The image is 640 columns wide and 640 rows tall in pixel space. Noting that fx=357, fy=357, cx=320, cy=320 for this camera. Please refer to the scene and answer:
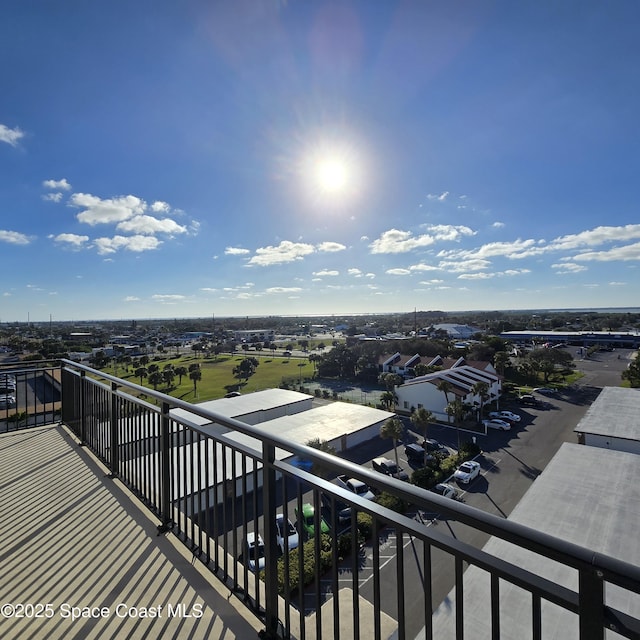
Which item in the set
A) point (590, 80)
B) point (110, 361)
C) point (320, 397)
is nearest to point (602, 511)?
point (590, 80)

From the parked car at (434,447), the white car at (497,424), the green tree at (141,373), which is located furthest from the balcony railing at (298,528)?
the green tree at (141,373)

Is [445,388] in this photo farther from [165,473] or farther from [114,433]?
[165,473]

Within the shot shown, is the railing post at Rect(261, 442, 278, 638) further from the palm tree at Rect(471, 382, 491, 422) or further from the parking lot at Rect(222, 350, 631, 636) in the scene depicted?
the palm tree at Rect(471, 382, 491, 422)

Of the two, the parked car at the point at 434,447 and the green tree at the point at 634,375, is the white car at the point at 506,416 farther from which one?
the green tree at the point at 634,375

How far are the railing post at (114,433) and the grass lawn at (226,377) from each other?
23.5m

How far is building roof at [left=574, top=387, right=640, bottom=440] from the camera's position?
16.2 meters

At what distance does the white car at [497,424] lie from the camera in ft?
68.3

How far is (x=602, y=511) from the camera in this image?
30.6 feet

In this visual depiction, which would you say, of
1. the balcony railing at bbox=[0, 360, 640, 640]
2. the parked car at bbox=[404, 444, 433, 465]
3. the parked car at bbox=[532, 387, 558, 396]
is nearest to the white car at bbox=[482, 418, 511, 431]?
the parked car at bbox=[404, 444, 433, 465]

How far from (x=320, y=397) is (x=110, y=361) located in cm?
3163

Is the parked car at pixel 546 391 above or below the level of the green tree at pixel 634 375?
below

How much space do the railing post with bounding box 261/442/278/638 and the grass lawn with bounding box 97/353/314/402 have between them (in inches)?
1012

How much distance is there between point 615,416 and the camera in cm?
1823

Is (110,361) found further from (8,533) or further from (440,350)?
(8,533)
